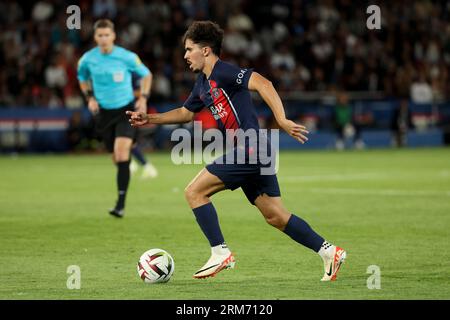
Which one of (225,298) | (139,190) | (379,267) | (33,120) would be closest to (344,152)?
(33,120)

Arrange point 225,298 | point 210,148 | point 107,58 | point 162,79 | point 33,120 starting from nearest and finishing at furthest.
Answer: point 225,298 → point 107,58 → point 210,148 → point 33,120 → point 162,79

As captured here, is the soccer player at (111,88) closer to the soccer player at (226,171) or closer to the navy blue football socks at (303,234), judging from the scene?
the soccer player at (226,171)

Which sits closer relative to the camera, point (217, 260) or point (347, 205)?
point (217, 260)

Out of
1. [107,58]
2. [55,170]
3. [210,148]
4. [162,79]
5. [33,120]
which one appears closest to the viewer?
[107,58]

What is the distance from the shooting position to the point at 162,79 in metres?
29.8

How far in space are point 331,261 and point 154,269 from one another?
1518 mm

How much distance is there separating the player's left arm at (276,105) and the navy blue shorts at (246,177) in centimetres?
55

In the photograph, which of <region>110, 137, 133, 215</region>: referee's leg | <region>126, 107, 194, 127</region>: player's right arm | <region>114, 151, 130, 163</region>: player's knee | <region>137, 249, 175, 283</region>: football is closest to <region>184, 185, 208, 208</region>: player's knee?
<region>137, 249, 175, 283</region>: football

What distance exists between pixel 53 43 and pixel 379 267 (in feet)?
69.9

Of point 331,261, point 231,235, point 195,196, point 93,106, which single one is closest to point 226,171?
point 195,196

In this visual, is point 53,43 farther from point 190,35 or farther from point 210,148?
point 190,35

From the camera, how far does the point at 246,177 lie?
8.73 metres

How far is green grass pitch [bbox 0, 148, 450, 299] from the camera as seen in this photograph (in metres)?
8.18

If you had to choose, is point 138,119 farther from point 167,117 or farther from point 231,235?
point 231,235
